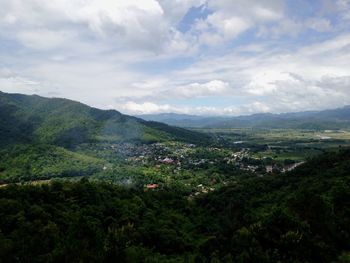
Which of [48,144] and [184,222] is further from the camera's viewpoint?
[48,144]

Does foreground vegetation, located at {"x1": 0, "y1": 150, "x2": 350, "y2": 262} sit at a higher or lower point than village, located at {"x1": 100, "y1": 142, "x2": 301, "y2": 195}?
higher

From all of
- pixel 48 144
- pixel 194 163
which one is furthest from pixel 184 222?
pixel 48 144

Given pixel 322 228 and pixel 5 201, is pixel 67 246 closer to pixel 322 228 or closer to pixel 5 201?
pixel 322 228

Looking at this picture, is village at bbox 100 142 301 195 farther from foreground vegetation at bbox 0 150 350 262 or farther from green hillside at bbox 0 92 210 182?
foreground vegetation at bbox 0 150 350 262

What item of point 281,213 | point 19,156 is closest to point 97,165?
point 19,156

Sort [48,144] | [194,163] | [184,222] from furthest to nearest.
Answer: [48,144], [194,163], [184,222]

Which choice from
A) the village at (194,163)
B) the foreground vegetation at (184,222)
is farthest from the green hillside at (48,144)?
the foreground vegetation at (184,222)

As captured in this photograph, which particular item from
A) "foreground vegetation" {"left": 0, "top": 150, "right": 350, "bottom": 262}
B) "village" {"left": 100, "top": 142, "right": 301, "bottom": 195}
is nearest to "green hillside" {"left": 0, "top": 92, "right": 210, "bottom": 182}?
"village" {"left": 100, "top": 142, "right": 301, "bottom": 195}

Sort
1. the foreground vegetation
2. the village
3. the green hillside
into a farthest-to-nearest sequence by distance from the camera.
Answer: the green hillside, the village, the foreground vegetation

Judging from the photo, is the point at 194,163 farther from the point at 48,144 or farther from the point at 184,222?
the point at 184,222
